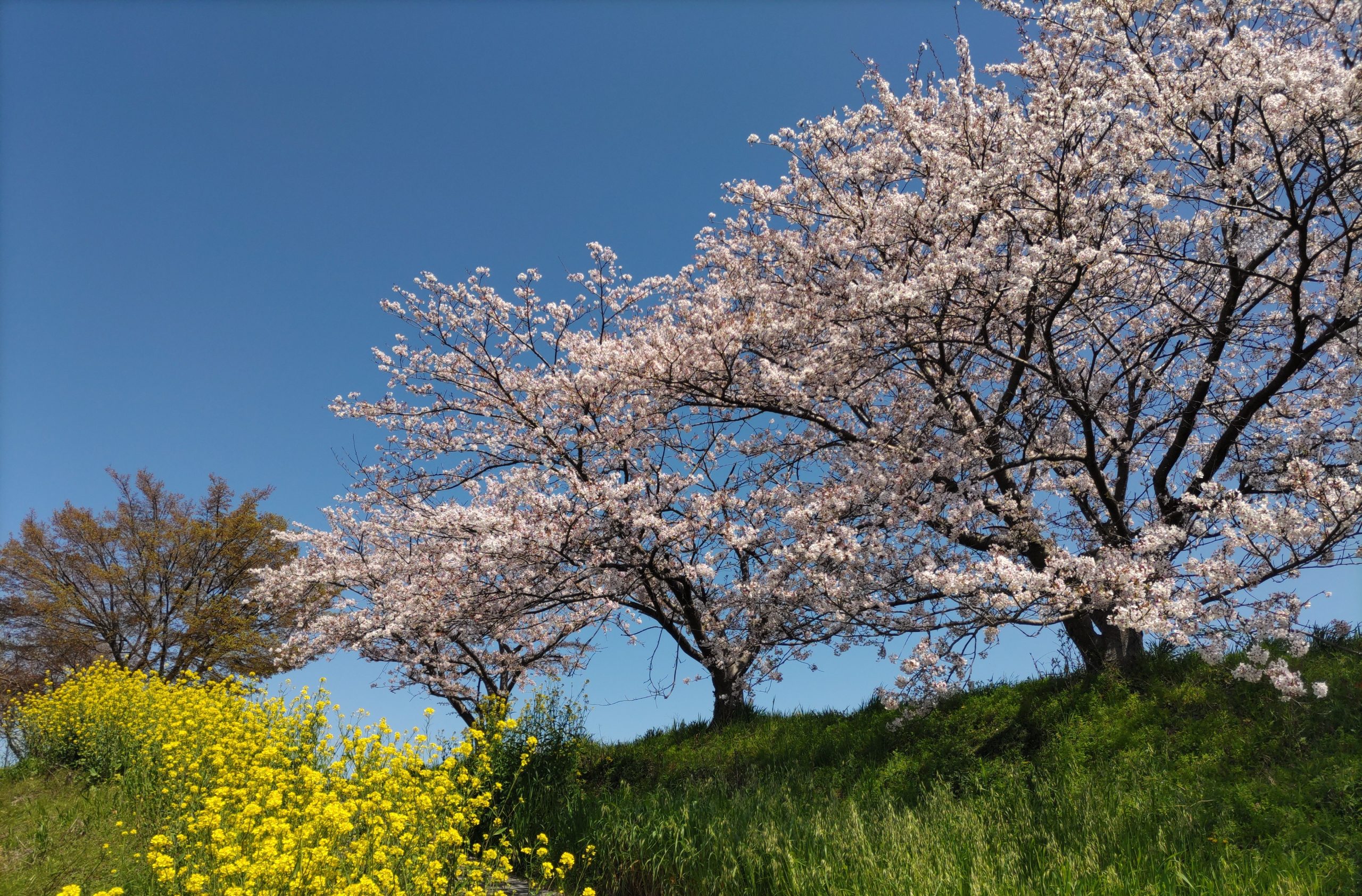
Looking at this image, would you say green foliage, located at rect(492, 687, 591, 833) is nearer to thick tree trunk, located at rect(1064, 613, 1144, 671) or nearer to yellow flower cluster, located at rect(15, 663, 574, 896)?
yellow flower cluster, located at rect(15, 663, 574, 896)

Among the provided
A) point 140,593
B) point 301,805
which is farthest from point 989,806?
point 140,593

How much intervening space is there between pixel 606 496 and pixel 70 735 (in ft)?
36.1

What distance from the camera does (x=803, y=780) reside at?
8984 mm

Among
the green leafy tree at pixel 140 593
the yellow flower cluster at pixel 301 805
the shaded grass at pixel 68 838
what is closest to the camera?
the yellow flower cluster at pixel 301 805

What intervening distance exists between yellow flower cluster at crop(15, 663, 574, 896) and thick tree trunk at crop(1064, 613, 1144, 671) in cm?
671

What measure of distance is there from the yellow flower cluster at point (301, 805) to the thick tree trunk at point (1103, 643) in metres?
6.71

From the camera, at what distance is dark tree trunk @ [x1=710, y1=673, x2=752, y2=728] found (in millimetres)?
12695

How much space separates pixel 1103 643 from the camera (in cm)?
965

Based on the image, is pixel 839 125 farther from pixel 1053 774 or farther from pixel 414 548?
pixel 414 548

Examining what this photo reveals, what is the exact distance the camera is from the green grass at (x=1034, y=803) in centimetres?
543

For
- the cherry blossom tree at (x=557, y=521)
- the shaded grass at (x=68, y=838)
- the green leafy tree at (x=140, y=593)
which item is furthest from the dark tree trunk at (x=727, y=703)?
the green leafy tree at (x=140, y=593)

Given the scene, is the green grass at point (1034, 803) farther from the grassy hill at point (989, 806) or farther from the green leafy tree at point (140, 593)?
the green leafy tree at point (140, 593)

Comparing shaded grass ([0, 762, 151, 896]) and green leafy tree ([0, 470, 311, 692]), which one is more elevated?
green leafy tree ([0, 470, 311, 692])

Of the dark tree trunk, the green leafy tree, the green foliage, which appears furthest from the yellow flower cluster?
the green leafy tree
